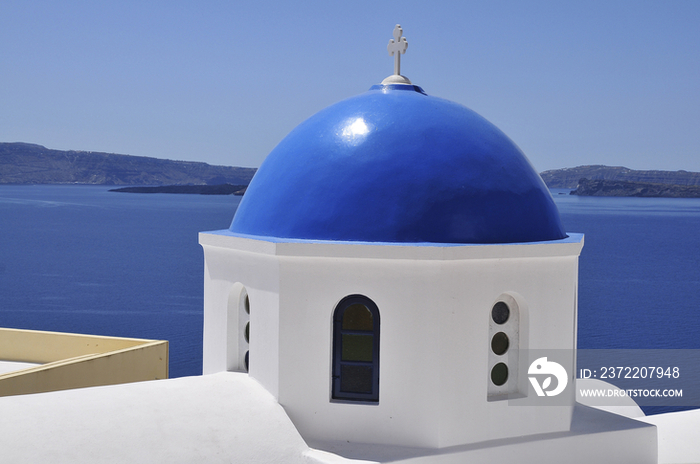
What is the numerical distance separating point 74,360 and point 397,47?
22.5ft

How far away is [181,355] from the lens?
3191cm

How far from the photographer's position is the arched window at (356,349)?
724 centimetres

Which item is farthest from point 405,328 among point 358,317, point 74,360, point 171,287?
point 171,287

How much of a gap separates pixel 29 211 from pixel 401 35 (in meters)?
143

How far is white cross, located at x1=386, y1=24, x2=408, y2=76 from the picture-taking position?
888 cm

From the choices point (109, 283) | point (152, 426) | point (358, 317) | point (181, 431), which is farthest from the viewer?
point (109, 283)

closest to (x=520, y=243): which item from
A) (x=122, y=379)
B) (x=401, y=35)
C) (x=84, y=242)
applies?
(x=401, y=35)

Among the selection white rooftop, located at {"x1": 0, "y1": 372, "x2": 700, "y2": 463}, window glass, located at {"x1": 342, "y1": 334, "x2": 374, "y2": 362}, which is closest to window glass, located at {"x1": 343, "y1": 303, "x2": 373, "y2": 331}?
window glass, located at {"x1": 342, "y1": 334, "x2": 374, "y2": 362}

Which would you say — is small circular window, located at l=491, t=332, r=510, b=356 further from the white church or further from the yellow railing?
the yellow railing

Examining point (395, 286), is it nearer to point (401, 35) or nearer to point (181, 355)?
point (401, 35)

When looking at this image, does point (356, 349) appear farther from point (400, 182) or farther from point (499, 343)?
A: point (400, 182)

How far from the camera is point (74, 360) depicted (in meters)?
10.8

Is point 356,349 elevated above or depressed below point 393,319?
below

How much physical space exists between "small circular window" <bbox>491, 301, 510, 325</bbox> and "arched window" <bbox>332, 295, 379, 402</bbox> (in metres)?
1.35
